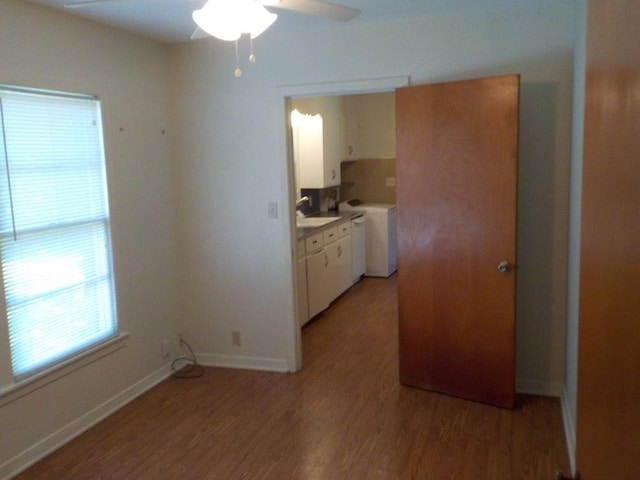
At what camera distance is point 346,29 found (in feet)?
11.4

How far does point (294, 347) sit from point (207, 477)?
135cm

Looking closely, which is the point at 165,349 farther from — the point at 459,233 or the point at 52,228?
the point at 459,233

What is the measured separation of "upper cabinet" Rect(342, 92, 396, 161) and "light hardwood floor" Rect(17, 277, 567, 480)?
376cm

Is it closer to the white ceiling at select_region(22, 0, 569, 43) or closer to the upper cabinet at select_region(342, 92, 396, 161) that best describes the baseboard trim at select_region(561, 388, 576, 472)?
the white ceiling at select_region(22, 0, 569, 43)

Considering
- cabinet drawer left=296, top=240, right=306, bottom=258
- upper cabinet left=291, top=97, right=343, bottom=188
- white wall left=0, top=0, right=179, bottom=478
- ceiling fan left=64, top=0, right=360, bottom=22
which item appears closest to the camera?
ceiling fan left=64, top=0, right=360, bottom=22

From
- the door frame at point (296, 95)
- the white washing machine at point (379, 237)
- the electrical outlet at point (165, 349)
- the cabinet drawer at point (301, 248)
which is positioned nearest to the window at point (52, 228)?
the electrical outlet at point (165, 349)

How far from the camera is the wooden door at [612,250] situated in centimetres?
70

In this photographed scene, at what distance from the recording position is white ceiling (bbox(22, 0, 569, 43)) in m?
2.86

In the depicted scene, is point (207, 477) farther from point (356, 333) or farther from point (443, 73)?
point (443, 73)

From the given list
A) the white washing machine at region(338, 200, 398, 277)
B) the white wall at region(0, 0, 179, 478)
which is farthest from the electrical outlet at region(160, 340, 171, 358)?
the white washing machine at region(338, 200, 398, 277)

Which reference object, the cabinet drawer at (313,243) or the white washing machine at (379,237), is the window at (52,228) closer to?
the cabinet drawer at (313,243)

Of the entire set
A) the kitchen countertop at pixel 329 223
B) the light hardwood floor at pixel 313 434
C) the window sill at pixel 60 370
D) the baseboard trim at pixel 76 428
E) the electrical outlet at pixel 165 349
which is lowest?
the light hardwood floor at pixel 313 434

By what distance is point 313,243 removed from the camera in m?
4.92

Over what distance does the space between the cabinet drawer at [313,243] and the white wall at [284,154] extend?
0.95 metres
